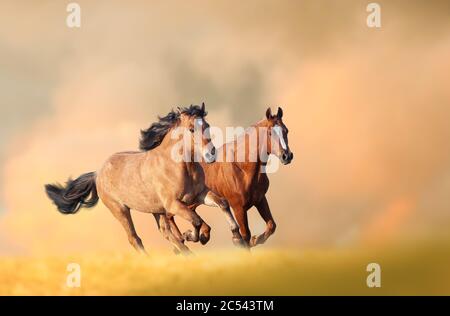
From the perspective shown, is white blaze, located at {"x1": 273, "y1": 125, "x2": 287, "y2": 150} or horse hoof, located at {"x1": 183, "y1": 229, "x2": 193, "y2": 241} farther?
white blaze, located at {"x1": 273, "y1": 125, "x2": 287, "y2": 150}

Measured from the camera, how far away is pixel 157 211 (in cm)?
1515

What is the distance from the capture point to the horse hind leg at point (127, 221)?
50.7 ft

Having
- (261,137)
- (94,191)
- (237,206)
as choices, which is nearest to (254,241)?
(237,206)

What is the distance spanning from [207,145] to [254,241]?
1817 mm

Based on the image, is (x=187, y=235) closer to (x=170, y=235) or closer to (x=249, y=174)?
Result: (x=170, y=235)

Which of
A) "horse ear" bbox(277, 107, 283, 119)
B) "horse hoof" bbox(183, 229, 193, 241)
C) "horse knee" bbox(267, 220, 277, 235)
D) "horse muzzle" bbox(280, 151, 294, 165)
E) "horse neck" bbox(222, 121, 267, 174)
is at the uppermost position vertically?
"horse ear" bbox(277, 107, 283, 119)

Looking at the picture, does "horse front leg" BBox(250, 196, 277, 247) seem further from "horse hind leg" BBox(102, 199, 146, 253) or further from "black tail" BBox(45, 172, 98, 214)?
"black tail" BBox(45, 172, 98, 214)

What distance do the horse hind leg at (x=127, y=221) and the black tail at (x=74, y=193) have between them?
26.4 inches

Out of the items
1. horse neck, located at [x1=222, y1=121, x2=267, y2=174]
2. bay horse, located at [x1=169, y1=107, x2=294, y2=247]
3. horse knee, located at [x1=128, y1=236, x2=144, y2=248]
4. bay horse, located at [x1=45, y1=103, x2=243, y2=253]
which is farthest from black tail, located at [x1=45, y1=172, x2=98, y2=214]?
horse neck, located at [x1=222, y1=121, x2=267, y2=174]

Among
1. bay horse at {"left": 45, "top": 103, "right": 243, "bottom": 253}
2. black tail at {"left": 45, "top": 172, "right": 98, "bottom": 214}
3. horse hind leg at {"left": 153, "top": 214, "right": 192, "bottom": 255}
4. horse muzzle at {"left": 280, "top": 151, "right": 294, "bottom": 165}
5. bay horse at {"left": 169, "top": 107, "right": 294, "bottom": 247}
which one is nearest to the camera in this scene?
bay horse at {"left": 45, "top": 103, "right": 243, "bottom": 253}

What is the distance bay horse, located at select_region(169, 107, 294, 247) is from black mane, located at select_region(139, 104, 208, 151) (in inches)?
39.5

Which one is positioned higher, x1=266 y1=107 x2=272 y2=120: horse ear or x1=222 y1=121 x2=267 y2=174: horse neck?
x1=266 y1=107 x2=272 y2=120: horse ear

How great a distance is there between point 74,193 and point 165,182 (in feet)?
6.51

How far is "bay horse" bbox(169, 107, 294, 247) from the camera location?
607 inches
